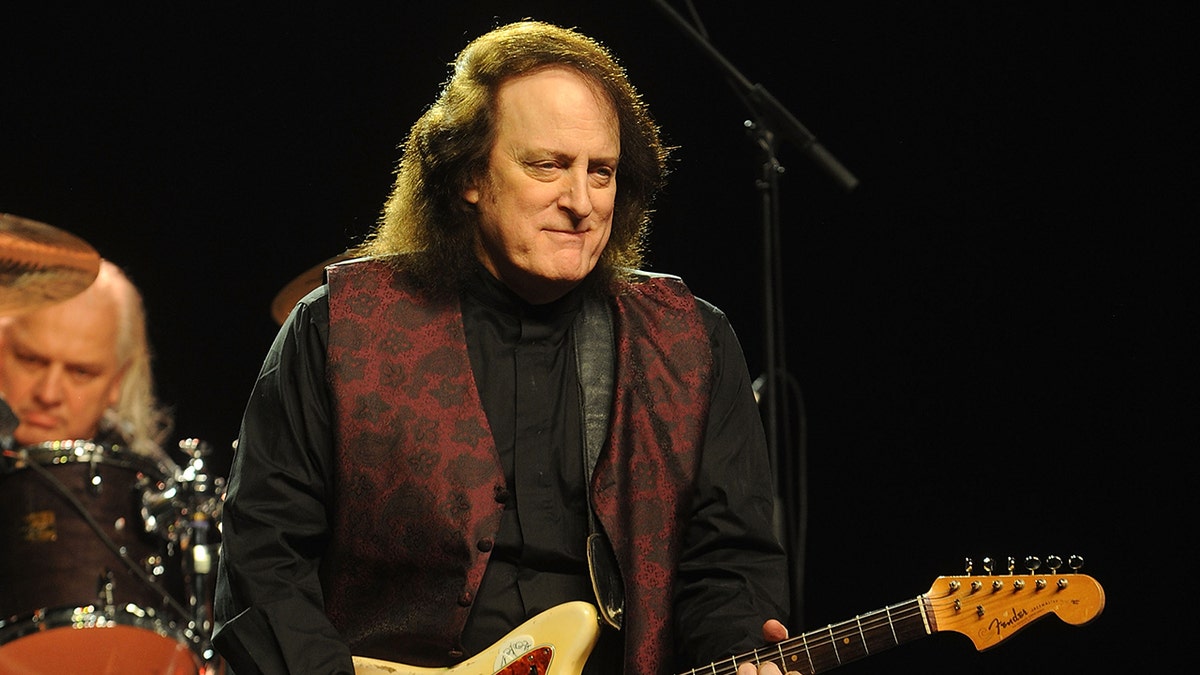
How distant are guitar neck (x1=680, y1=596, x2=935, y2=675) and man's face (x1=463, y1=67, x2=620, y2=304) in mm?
826

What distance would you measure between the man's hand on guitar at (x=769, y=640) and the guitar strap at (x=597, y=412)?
0.26 metres

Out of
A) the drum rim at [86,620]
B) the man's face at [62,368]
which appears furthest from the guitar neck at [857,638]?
the man's face at [62,368]

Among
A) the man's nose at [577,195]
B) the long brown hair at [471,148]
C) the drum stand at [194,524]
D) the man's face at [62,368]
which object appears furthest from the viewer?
the man's face at [62,368]

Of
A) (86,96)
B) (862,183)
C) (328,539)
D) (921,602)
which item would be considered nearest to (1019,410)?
(862,183)

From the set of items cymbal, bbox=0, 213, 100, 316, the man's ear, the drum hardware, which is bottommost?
the drum hardware

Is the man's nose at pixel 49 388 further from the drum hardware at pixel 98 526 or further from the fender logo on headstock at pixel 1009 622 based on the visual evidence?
the fender logo on headstock at pixel 1009 622

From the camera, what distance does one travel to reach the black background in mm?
3719

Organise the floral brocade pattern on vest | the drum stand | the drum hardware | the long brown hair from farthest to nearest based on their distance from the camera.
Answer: the drum stand, the drum hardware, the long brown hair, the floral brocade pattern on vest

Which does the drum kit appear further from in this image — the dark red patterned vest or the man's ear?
the man's ear

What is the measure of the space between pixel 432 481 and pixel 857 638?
834mm

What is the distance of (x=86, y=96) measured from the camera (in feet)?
15.8

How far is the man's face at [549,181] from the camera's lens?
2.50m

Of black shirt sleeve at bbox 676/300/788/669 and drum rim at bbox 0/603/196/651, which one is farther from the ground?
black shirt sleeve at bbox 676/300/788/669

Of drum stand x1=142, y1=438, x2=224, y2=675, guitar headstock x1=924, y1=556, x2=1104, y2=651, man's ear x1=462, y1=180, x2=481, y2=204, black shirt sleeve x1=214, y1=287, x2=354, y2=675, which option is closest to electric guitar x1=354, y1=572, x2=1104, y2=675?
guitar headstock x1=924, y1=556, x2=1104, y2=651
